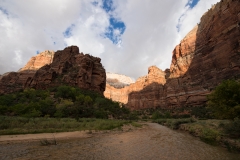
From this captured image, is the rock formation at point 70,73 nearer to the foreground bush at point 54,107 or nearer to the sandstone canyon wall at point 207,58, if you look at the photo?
the foreground bush at point 54,107

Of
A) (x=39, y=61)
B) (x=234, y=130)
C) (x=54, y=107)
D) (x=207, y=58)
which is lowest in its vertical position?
(x=234, y=130)

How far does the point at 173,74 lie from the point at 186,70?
9.78 meters

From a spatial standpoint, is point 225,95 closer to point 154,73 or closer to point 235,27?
point 235,27

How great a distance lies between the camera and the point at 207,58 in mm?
60094

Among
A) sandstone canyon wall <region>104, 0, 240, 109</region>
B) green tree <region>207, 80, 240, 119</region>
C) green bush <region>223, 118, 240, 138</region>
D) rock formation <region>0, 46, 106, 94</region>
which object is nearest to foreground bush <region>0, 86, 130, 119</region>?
rock formation <region>0, 46, 106, 94</region>

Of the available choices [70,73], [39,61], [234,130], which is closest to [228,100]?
[234,130]

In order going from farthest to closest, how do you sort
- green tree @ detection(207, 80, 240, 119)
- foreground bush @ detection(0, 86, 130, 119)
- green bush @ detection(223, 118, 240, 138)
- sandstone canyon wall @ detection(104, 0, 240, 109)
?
sandstone canyon wall @ detection(104, 0, 240, 109) < foreground bush @ detection(0, 86, 130, 119) < green tree @ detection(207, 80, 240, 119) < green bush @ detection(223, 118, 240, 138)

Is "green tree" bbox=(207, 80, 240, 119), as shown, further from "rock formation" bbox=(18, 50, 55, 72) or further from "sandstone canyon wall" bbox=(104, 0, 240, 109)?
"rock formation" bbox=(18, 50, 55, 72)

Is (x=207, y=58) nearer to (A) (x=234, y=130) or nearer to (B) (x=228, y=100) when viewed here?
(B) (x=228, y=100)

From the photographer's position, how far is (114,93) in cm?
14512

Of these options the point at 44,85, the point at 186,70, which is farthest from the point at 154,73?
the point at 44,85

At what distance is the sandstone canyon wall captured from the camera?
49312 mm

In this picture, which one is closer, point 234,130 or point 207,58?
point 234,130

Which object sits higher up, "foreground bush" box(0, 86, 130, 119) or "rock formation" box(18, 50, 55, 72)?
"rock formation" box(18, 50, 55, 72)
